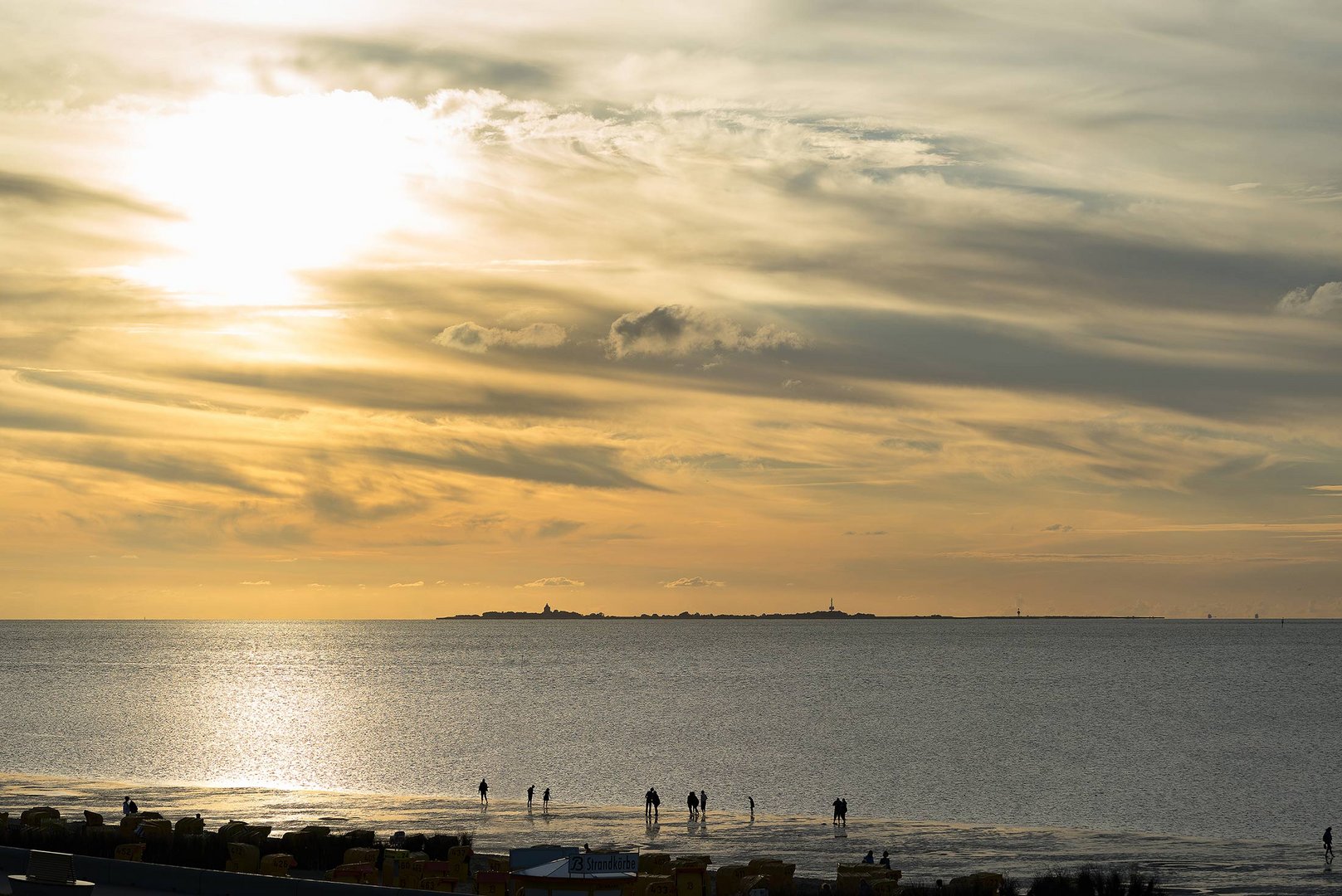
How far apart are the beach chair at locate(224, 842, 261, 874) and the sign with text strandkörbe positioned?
1264cm

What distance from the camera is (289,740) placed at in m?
116

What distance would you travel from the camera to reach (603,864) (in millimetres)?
31344

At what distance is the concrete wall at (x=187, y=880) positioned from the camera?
26.0 metres

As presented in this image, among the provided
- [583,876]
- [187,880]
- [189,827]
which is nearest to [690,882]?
[583,876]

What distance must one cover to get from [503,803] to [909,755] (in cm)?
3643

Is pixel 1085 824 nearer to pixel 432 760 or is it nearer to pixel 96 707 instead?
pixel 432 760

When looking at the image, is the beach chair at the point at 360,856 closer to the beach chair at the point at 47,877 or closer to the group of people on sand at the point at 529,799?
the beach chair at the point at 47,877

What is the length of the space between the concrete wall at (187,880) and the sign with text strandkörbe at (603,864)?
6457 mm

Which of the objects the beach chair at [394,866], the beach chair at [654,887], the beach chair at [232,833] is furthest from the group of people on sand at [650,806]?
the beach chair at [654,887]

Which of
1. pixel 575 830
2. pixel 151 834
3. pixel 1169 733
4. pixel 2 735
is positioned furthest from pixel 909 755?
pixel 2 735

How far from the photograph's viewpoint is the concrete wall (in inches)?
1024

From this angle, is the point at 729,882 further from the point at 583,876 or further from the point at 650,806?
the point at 650,806

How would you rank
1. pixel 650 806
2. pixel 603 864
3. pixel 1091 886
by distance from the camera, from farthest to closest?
pixel 650 806, pixel 1091 886, pixel 603 864

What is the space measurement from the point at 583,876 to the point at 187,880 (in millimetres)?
8641
